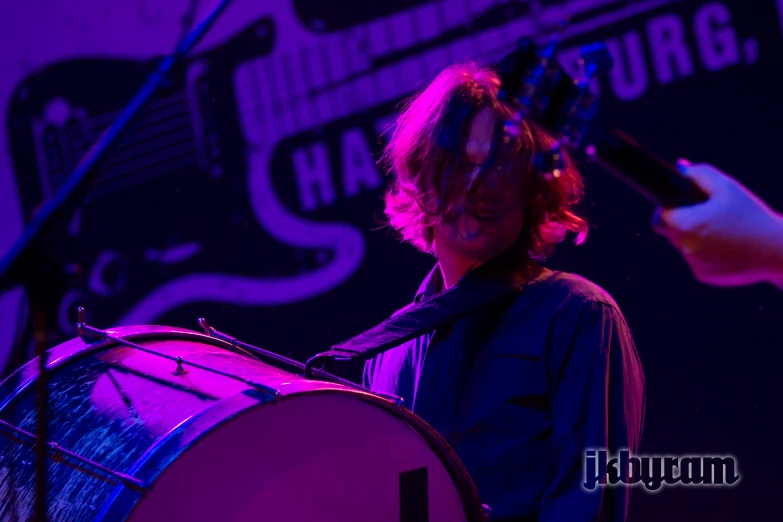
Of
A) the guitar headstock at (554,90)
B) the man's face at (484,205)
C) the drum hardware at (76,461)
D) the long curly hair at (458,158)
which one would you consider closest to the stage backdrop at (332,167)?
the long curly hair at (458,158)

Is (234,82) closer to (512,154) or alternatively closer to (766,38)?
(512,154)

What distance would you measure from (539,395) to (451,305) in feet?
0.85

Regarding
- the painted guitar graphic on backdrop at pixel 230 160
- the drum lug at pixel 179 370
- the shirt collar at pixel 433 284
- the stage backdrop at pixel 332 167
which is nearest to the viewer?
the drum lug at pixel 179 370

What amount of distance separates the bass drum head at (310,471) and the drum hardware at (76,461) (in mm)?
33

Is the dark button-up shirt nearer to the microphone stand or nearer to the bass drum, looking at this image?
the bass drum

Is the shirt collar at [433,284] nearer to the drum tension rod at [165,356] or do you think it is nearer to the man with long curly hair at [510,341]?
the man with long curly hair at [510,341]

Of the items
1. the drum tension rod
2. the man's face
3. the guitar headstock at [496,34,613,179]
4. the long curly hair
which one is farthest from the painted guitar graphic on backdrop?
the guitar headstock at [496,34,613,179]

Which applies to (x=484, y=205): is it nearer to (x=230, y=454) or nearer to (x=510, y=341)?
(x=510, y=341)

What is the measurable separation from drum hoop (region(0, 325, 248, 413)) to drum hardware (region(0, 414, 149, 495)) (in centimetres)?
9

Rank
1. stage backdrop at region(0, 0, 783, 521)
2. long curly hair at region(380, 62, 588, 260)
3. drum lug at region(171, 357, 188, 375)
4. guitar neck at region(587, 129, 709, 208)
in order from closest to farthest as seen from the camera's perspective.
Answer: guitar neck at region(587, 129, 709, 208) < drum lug at region(171, 357, 188, 375) < long curly hair at region(380, 62, 588, 260) < stage backdrop at region(0, 0, 783, 521)

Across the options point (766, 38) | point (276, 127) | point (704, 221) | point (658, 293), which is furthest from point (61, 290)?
point (766, 38)

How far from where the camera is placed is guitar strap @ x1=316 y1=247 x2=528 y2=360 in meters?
1.66

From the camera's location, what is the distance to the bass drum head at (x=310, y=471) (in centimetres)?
122

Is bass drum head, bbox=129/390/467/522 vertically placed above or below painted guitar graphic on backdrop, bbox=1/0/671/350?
below
